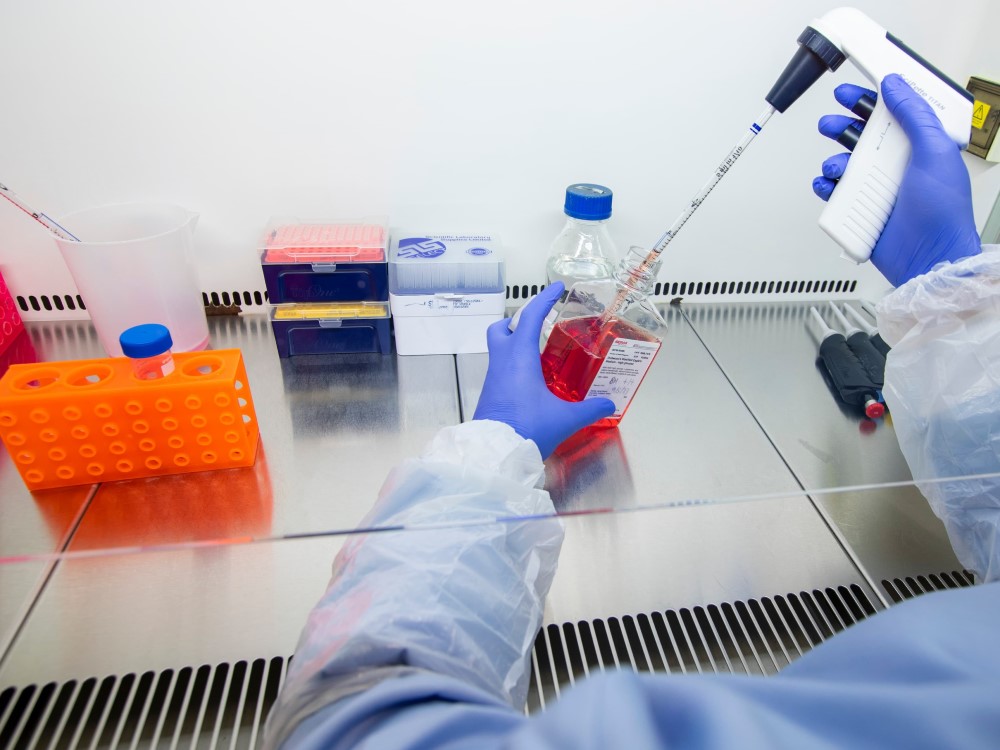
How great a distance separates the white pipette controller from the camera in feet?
2.94

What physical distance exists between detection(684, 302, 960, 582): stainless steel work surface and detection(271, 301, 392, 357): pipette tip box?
670 millimetres

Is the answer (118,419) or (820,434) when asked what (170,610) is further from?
(820,434)

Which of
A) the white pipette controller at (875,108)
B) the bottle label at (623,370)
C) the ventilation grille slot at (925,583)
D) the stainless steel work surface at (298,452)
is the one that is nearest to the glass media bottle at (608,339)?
the bottle label at (623,370)

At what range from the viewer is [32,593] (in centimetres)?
68

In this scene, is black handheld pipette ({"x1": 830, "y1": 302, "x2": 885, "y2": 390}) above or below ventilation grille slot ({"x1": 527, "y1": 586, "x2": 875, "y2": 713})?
below

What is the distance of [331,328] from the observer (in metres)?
1.14

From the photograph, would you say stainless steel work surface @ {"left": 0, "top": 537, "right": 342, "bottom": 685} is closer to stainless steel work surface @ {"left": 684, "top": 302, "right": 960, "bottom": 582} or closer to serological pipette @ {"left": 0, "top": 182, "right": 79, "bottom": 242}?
serological pipette @ {"left": 0, "top": 182, "right": 79, "bottom": 242}

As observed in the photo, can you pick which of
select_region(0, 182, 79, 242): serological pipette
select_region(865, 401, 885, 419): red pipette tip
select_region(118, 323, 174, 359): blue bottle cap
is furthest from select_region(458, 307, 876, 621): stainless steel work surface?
select_region(0, 182, 79, 242): serological pipette

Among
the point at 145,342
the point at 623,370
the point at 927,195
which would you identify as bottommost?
the point at 623,370

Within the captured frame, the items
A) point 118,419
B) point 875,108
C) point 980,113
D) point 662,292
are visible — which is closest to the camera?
point 118,419

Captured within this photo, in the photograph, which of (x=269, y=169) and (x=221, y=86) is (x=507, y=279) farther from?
(x=221, y=86)

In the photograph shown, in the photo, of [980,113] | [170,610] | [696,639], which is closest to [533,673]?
[696,639]

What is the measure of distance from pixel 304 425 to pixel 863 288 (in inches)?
48.7

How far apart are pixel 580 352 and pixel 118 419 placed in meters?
0.67
